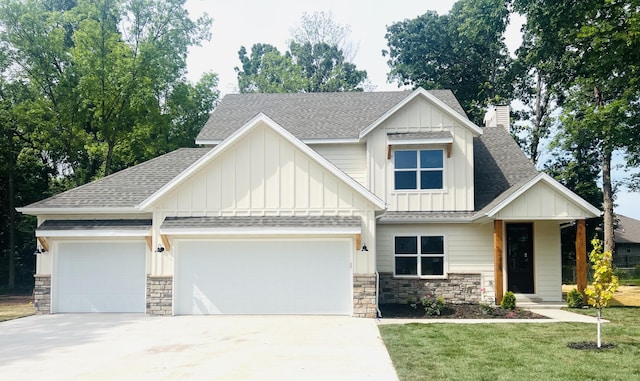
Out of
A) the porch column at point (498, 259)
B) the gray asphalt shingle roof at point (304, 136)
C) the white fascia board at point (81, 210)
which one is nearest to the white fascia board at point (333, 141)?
the gray asphalt shingle roof at point (304, 136)

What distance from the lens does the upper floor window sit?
740 inches

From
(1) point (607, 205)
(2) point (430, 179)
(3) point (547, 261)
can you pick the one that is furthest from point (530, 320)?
(1) point (607, 205)

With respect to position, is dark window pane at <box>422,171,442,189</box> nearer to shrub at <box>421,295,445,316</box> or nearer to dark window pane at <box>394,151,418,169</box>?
dark window pane at <box>394,151,418,169</box>

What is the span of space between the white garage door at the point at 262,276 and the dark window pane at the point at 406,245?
3.54 metres

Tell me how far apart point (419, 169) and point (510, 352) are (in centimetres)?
941

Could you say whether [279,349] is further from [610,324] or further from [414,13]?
[414,13]

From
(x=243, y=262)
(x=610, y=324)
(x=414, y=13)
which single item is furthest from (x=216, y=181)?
(x=414, y=13)

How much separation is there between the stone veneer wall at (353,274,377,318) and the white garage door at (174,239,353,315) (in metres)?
0.37

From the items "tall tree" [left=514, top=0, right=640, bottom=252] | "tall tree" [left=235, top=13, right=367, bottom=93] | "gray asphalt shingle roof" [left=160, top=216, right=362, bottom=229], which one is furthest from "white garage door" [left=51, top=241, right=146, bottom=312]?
"tall tree" [left=235, top=13, right=367, bottom=93]

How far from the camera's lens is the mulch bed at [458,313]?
15.2 m

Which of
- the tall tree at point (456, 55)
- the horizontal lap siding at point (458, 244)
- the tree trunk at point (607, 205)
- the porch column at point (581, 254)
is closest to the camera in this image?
the porch column at point (581, 254)

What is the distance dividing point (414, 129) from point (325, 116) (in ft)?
12.7

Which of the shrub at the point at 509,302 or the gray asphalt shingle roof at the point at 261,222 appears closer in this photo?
the gray asphalt shingle roof at the point at 261,222

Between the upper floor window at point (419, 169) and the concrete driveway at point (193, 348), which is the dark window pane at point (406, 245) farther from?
the concrete driveway at point (193, 348)
